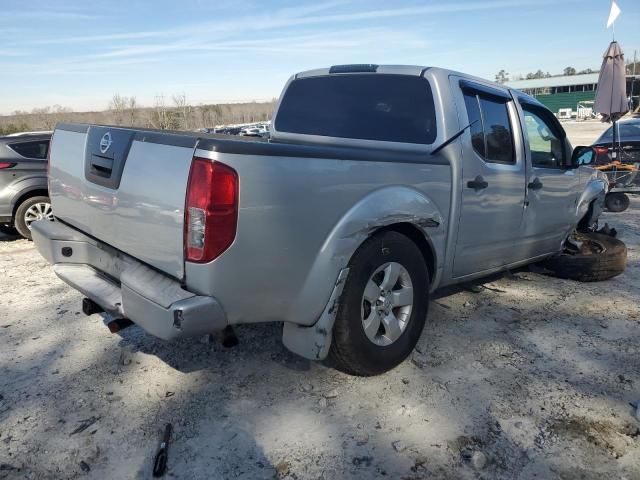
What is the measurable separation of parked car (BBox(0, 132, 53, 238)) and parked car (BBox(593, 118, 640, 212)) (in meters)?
8.59

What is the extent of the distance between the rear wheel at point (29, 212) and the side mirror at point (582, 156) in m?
6.58

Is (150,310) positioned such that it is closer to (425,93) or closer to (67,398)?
(67,398)

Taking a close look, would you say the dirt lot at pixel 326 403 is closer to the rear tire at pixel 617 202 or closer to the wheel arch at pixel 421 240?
the wheel arch at pixel 421 240

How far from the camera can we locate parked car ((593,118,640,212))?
885 cm

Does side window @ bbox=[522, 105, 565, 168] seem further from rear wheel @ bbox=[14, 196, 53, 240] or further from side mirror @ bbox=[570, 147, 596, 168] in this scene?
rear wheel @ bbox=[14, 196, 53, 240]

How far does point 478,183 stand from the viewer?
356 cm

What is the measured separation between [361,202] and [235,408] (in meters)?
1.36

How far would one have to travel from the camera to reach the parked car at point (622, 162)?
348 inches

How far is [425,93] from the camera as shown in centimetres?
353

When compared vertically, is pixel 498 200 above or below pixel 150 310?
above

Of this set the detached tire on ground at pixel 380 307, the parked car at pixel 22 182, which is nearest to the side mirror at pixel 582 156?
the detached tire on ground at pixel 380 307

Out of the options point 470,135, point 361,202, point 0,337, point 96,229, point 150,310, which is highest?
point 470,135

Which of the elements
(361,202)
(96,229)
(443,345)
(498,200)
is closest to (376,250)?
(361,202)

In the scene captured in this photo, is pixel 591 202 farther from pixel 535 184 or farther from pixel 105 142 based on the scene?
pixel 105 142
